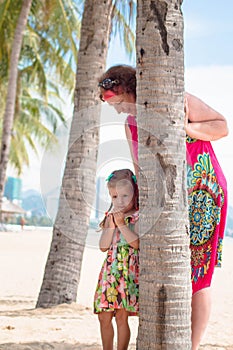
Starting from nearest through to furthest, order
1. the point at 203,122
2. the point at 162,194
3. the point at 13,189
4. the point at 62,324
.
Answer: the point at 162,194 < the point at 203,122 < the point at 62,324 < the point at 13,189

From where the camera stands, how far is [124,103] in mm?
3799

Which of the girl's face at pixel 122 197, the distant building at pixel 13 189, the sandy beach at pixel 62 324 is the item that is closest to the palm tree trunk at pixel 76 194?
the sandy beach at pixel 62 324

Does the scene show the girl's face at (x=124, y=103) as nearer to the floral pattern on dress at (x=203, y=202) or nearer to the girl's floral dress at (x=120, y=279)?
the floral pattern on dress at (x=203, y=202)

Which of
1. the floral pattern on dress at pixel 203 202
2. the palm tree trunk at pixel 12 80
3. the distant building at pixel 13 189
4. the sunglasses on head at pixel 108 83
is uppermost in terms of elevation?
the distant building at pixel 13 189

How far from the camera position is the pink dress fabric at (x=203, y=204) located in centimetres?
372

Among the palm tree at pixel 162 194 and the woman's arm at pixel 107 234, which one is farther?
the woman's arm at pixel 107 234

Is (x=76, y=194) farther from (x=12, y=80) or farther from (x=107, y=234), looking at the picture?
(x=12, y=80)

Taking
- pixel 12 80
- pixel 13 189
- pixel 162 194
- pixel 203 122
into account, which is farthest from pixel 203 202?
pixel 13 189

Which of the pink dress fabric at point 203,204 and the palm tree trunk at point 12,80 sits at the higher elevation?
the palm tree trunk at point 12,80

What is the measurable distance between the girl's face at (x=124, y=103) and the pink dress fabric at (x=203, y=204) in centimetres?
5

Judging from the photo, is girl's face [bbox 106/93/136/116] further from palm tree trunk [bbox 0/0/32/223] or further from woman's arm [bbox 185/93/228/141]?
palm tree trunk [bbox 0/0/32/223]

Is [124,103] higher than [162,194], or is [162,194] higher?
[124,103]

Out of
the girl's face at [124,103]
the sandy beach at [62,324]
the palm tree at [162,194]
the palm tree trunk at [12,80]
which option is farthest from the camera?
the palm tree trunk at [12,80]

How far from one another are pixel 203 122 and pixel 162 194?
0.53 meters
